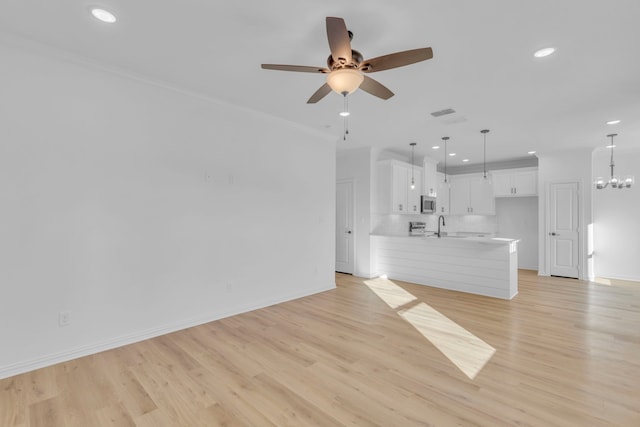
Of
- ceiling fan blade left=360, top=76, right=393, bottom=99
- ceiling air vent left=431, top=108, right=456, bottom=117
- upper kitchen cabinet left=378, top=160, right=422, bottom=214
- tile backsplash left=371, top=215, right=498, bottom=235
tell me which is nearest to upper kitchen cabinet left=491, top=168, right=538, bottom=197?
tile backsplash left=371, top=215, right=498, bottom=235

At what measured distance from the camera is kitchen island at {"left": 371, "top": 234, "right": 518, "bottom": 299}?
4.91 metres

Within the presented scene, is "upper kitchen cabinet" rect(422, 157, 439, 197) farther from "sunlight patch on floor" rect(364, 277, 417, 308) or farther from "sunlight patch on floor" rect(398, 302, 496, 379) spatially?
"sunlight patch on floor" rect(398, 302, 496, 379)

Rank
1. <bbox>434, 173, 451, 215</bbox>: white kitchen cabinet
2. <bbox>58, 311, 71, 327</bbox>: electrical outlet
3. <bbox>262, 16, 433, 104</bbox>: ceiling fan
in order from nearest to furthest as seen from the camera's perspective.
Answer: <bbox>262, 16, 433, 104</bbox>: ceiling fan, <bbox>58, 311, 71, 327</bbox>: electrical outlet, <bbox>434, 173, 451, 215</bbox>: white kitchen cabinet

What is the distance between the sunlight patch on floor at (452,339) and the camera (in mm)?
2736

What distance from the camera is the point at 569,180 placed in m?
6.45

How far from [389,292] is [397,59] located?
400cm

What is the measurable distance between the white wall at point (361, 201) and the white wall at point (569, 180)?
3934 millimetres

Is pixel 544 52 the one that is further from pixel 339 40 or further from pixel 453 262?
pixel 453 262

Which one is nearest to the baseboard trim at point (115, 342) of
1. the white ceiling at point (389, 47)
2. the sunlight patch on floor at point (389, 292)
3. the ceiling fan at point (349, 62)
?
the sunlight patch on floor at point (389, 292)

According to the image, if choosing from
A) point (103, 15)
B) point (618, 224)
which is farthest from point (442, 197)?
point (103, 15)

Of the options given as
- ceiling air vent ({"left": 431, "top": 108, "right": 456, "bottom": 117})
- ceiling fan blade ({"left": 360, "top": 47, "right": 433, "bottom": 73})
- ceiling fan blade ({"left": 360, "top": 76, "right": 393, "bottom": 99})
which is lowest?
ceiling fan blade ({"left": 360, "top": 76, "right": 393, "bottom": 99})

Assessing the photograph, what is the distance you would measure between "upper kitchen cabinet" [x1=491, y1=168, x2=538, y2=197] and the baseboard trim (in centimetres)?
646

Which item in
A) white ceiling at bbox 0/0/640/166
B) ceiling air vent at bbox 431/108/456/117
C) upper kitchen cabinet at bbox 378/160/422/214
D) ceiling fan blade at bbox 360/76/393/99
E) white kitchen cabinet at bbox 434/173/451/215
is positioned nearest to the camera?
white ceiling at bbox 0/0/640/166

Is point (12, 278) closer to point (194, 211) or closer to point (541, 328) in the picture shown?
point (194, 211)
